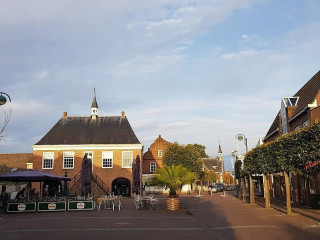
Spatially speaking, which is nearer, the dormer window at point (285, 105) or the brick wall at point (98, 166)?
the dormer window at point (285, 105)

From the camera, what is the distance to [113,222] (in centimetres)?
1454

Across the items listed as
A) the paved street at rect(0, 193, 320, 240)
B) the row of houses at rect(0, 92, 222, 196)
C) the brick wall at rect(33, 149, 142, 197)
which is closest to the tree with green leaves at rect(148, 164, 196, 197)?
the paved street at rect(0, 193, 320, 240)

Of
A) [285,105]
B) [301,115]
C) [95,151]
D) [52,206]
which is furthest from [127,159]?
[301,115]

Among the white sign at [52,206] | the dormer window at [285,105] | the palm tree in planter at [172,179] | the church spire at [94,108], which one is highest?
the church spire at [94,108]

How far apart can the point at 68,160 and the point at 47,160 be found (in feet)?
8.35

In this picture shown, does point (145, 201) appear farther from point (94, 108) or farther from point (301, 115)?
point (94, 108)

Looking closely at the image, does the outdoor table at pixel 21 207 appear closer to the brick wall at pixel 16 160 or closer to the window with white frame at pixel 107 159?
the window with white frame at pixel 107 159

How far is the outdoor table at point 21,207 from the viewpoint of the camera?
784 inches

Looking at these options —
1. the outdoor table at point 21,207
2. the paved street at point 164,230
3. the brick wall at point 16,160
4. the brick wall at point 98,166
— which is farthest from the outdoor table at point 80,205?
the brick wall at point 16,160

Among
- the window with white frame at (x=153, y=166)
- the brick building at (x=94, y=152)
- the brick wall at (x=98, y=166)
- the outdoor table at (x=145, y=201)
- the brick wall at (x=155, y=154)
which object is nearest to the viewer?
the outdoor table at (x=145, y=201)

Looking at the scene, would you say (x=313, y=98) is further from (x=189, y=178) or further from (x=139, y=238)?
(x=139, y=238)

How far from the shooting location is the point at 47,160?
39.8 m

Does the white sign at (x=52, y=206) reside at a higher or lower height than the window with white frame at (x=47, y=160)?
lower

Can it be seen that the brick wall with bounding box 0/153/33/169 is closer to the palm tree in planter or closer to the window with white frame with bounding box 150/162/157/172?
the window with white frame with bounding box 150/162/157/172
